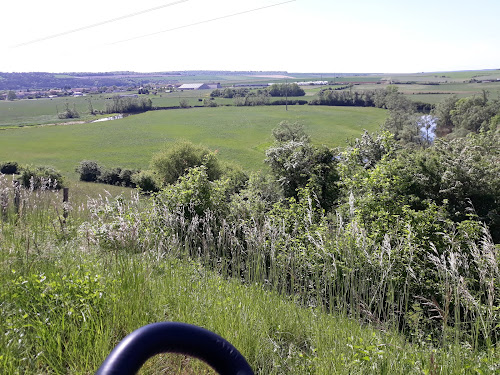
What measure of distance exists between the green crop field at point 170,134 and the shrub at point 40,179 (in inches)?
609

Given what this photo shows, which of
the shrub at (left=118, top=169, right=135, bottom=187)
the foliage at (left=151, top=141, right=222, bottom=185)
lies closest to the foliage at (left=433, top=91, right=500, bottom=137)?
the foliage at (left=151, top=141, right=222, bottom=185)

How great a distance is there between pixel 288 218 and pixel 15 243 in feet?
26.6

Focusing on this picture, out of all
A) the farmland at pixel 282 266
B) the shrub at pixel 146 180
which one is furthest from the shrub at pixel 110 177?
the farmland at pixel 282 266

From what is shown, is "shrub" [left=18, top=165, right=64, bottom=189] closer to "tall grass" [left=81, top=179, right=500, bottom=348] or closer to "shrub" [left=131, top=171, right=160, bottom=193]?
"tall grass" [left=81, top=179, right=500, bottom=348]

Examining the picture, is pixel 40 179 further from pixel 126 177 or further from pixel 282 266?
pixel 126 177

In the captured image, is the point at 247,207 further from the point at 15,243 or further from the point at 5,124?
the point at 5,124

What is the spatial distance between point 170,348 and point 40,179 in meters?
5.70

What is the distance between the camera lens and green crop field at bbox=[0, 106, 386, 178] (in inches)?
2254

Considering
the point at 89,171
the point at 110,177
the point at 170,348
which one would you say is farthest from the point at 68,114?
the point at 170,348

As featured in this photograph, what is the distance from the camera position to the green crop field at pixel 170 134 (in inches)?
2254

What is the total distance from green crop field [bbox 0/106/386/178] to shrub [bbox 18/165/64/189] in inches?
609

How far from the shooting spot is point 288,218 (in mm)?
11117

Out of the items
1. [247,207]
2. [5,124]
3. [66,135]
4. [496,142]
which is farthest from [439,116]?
[5,124]

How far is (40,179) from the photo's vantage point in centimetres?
568
